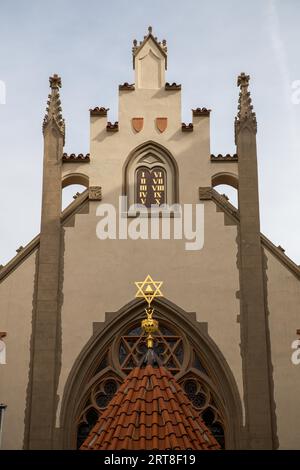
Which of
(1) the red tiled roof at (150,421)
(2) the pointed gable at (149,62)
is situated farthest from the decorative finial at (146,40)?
(1) the red tiled roof at (150,421)

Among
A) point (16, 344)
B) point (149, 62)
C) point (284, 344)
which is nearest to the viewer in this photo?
point (284, 344)

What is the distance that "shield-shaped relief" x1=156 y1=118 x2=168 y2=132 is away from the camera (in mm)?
20891

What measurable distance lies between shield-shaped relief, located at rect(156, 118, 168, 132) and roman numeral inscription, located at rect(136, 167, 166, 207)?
0.94 metres

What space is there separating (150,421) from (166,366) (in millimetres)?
5564

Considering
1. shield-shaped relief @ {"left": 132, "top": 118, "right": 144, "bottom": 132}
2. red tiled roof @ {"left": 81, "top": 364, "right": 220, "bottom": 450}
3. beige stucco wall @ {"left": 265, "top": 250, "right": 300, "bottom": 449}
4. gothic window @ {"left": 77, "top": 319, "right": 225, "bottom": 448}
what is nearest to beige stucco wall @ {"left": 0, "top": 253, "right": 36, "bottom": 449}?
gothic window @ {"left": 77, "top": 319, "right": 225, "bottom": 448}

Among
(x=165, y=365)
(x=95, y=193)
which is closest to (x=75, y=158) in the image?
(x=95, y=193)

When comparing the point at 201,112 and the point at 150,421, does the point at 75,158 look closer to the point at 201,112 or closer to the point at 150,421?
the point at 201,112

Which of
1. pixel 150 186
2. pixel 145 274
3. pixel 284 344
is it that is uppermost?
pixel 150 186

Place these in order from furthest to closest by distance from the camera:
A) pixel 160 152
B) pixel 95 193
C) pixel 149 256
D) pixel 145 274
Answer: pixel 160 152
pixel 95 193
pixel 149 256
pixel 145 274

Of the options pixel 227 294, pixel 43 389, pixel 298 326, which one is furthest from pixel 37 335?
pixel 298 326

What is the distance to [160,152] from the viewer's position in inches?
816

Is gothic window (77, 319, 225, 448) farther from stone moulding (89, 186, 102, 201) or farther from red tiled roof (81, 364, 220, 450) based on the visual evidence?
red tiled roof (81, 364, 220, 450)

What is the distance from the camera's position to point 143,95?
21312 millimetres
